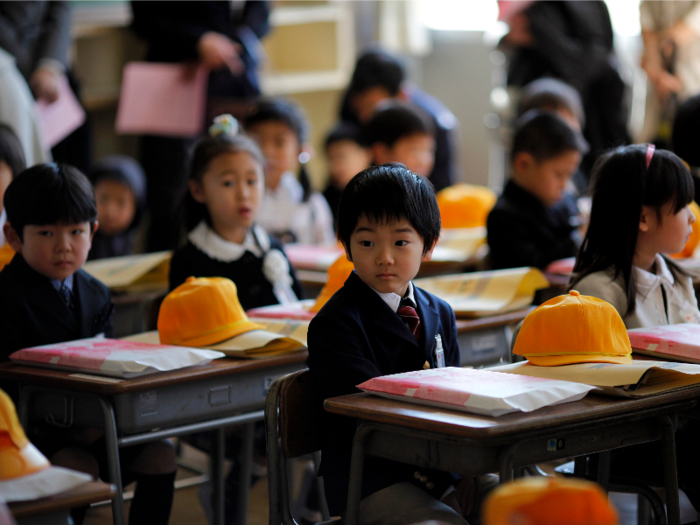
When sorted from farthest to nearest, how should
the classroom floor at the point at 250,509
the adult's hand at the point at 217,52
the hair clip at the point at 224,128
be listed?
the adult's hand at the point at 217,52 < the hair clip at the point at 224,128 < the classroom floor at the point at 250,509

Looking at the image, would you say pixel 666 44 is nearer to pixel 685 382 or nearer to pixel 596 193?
pixel 596 193

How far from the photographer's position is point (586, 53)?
4676mm

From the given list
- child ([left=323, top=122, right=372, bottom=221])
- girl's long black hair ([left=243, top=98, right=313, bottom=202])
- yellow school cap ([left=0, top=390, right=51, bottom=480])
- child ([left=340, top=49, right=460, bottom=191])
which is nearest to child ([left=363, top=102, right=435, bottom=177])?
girl's long black hair ([left=243, top=98, right=313, bottom=202])

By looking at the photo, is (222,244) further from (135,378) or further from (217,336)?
(135,378)

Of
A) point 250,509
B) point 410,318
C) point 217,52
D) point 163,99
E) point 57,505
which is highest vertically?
point 217,52

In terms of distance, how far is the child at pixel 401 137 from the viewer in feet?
12.6

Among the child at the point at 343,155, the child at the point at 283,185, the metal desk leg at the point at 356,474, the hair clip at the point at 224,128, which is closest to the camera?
the metal desk leg at the point at 356,474

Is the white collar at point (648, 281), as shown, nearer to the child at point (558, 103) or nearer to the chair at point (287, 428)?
the chair at point (287, 428)

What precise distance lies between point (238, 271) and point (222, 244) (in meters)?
0.09

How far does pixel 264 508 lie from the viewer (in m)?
2.62

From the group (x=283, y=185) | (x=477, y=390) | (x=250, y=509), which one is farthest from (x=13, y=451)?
(x=283, y=185)

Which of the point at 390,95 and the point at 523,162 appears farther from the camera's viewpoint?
the point at 390,95

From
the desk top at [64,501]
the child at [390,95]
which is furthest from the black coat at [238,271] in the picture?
the child at [390,95]

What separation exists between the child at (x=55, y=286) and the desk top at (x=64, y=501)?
2.85 ft
